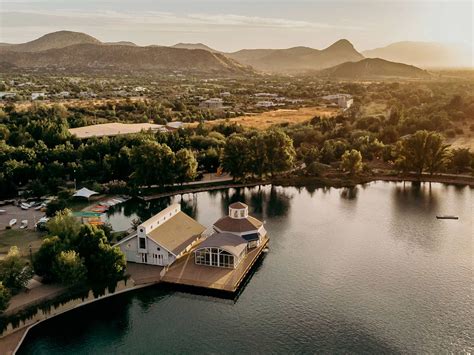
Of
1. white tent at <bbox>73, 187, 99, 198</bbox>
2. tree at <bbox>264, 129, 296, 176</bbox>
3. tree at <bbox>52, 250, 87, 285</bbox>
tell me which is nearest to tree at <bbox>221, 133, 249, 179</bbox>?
tree at <bbox>264, 129, 296, 176</bbox>

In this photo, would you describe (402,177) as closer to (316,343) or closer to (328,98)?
(316,343)

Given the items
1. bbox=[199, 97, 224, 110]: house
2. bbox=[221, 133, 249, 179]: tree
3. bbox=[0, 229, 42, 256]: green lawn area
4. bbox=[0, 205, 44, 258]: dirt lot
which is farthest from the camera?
bbox=[199, 97, 224, 110]: house

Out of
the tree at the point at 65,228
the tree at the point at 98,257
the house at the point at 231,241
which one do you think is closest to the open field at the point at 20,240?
the tree at the point at 65,228

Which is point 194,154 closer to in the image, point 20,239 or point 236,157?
point 236,157

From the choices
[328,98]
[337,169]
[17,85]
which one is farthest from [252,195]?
[17,85]

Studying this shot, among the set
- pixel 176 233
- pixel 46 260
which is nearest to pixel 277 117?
pixel 176 233

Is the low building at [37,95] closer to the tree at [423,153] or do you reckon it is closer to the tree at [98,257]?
the tree at [423,153]

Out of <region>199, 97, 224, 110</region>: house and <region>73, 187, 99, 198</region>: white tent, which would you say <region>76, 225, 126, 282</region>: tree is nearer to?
<region>73, 187, 99, 198</region>: white tent

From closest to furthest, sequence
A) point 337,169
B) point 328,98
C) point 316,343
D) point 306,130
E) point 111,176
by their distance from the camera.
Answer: point 316,343, point 111,176, point 337,169, point 306,130, point 328,98
